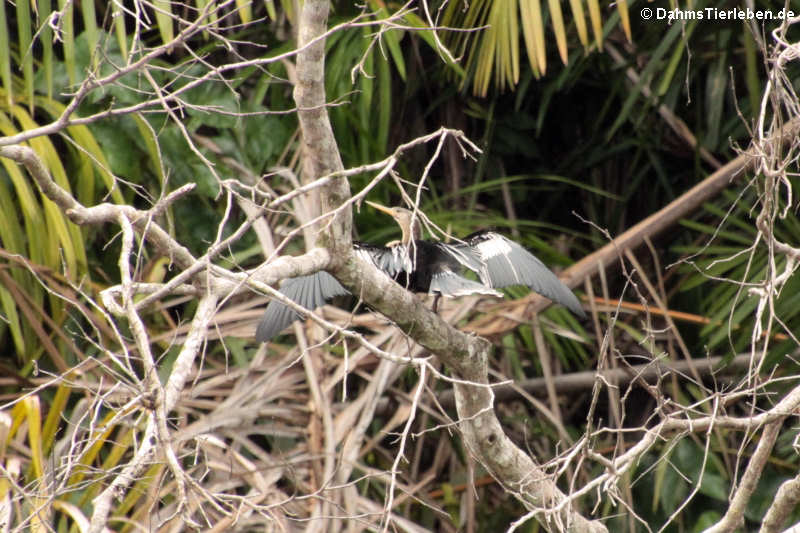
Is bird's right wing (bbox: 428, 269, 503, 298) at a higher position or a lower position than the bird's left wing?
higher

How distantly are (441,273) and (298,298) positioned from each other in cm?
51

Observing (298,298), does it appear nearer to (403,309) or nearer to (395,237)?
(403,309)

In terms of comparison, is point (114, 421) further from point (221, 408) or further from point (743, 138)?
point (743, 138)

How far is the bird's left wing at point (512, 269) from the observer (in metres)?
3.43

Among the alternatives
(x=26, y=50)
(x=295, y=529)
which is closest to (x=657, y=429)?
(x=295, y=529)

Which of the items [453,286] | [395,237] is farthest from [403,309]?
[395,237]

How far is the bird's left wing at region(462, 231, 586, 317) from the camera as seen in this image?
135 inches

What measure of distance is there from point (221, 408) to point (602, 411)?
8.48 ft

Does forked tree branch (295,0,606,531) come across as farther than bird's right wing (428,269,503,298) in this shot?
No
